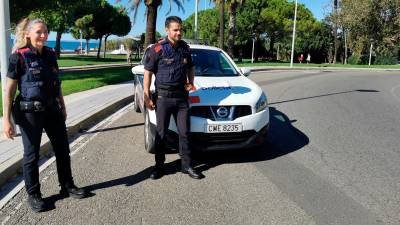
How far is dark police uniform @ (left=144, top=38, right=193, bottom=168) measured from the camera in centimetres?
510

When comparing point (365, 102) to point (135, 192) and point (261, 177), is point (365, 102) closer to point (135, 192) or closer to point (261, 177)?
point (261, 177)

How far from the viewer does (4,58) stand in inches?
265

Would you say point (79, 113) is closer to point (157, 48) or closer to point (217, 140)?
point (217, 140)

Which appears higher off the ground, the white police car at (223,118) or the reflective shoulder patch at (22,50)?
the reflective shoulder patch at (22,50)

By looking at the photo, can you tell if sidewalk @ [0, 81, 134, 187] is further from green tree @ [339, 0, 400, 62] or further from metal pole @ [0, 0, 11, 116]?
green tree @ [339, 0, 400, 62]

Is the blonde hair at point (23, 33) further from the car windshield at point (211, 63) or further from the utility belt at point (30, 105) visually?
the car windshield at point (211, 63)

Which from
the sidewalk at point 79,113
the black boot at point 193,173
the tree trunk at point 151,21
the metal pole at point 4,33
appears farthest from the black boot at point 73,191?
the tree trunk at point 151,21

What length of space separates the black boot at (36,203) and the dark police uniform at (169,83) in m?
1.52

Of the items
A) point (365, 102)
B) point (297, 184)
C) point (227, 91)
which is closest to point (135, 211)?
point (297, 184)

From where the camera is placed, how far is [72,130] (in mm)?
7727

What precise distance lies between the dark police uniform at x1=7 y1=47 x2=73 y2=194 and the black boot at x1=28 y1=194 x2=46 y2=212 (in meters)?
0.05

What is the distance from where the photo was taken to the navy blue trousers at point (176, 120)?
5180 millimetres

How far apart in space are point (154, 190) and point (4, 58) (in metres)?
3.62

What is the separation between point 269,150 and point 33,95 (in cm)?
380
